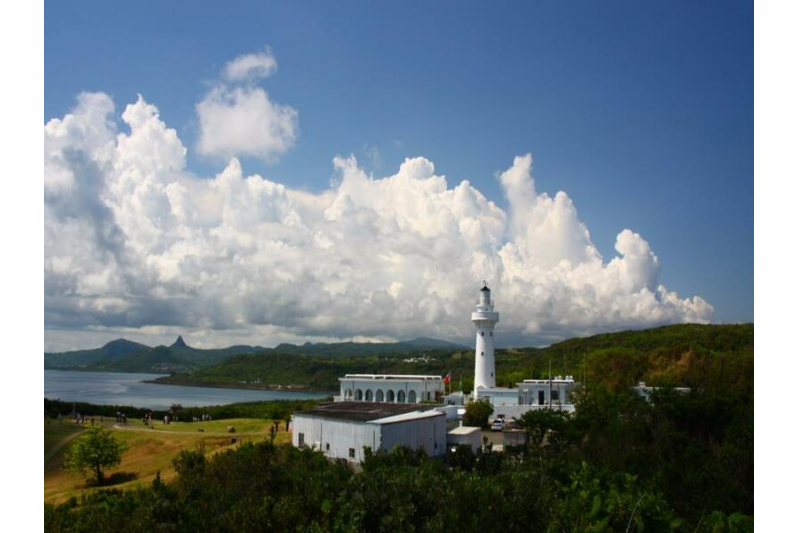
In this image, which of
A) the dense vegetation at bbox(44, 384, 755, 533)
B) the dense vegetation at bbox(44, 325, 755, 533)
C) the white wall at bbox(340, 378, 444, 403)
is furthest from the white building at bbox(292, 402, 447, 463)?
the white wall at bbox(340, 378, 444, 403)

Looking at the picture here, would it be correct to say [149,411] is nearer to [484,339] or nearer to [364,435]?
[484,339]

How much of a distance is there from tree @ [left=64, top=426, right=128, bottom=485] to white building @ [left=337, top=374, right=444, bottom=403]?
15215mm

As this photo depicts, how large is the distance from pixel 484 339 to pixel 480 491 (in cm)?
3080

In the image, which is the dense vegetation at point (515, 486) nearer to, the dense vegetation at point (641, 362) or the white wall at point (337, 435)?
the white wall at point (337, 435)

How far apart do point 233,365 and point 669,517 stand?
567 ft

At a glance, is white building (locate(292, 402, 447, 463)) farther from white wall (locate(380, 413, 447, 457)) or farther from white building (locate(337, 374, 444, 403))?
white building (locate(337, 374, 444, 403))

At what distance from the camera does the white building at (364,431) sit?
2372cm

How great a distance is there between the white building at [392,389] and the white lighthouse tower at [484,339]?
10.9ft

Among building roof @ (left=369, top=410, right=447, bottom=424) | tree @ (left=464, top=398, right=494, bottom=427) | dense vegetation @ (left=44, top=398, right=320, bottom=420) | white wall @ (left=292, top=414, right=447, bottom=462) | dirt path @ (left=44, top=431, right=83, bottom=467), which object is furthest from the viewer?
dense vegetation @ (left=44, top=398, right=320, bottom=420)

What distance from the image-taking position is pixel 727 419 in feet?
79.2

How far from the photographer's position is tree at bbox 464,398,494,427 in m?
35.0

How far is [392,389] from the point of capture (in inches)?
1672
